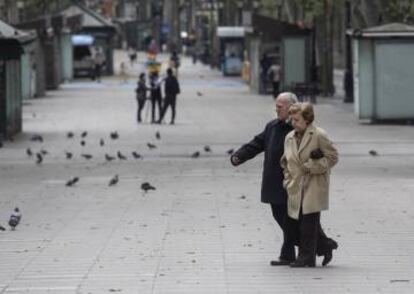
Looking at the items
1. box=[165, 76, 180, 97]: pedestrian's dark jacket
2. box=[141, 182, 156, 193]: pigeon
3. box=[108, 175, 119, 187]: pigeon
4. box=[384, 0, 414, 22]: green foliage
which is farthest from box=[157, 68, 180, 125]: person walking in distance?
box=[141, 182, 156, 193]: pigeon

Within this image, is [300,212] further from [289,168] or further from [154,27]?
[154,27]

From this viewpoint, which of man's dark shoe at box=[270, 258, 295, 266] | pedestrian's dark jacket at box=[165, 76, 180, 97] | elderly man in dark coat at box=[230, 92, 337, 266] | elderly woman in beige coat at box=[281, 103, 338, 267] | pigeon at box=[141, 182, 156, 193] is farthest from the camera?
pedestrian's dark jacket at box=[165, 76, 180, 97]

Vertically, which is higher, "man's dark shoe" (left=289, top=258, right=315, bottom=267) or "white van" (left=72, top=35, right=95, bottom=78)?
"white van" (left=72, top=35, right=95, bottom=78)

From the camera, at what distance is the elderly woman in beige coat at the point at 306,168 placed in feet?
35.6

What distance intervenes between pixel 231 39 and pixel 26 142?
Result: 4576 centimetres

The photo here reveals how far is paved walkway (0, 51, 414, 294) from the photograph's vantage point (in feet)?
35.7

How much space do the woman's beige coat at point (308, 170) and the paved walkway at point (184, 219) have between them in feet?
2.07

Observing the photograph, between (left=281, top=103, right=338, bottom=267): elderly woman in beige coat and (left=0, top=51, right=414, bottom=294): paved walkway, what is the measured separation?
0.51 m

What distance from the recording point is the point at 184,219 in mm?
15445

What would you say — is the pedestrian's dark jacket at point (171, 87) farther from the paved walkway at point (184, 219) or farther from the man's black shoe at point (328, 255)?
the man's black shoe at point (328, 255)

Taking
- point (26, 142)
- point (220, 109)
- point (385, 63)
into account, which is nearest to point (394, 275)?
point (26, 142)

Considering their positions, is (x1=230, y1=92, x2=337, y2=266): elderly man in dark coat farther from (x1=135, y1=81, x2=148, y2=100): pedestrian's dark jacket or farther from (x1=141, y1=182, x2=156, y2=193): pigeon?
(x1=135, y1=81, x2=148, y2=100): pedestrian's dark jacket

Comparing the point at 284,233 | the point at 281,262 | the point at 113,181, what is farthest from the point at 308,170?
the point at 113,181

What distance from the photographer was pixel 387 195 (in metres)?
18.0
